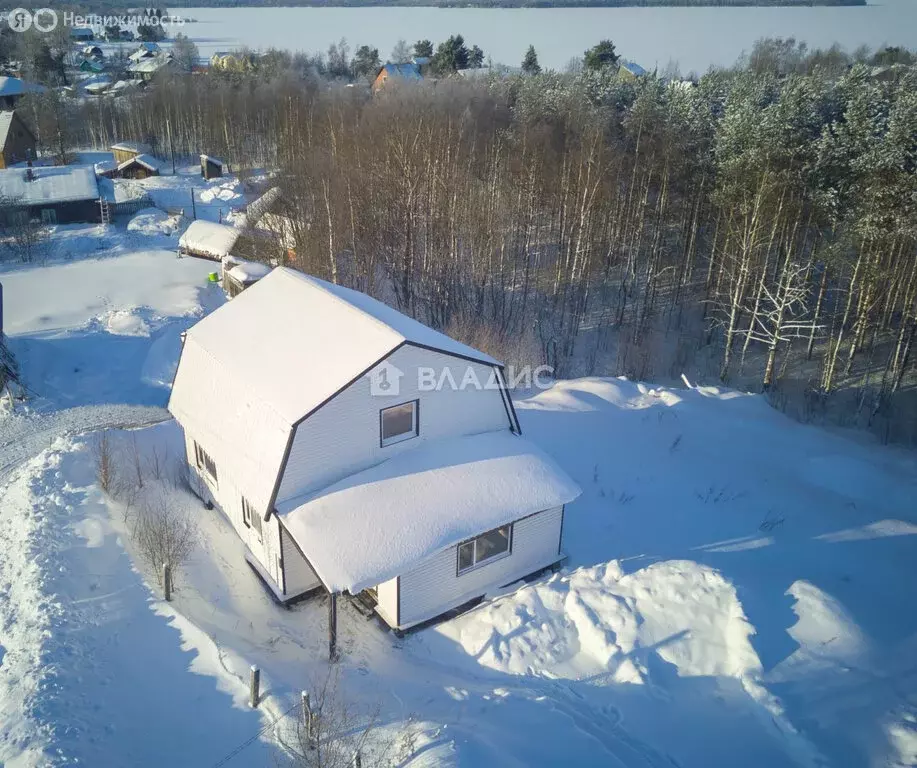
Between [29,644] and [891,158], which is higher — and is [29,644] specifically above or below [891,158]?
below

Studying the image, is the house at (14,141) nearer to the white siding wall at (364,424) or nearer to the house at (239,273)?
the house at (239,273)

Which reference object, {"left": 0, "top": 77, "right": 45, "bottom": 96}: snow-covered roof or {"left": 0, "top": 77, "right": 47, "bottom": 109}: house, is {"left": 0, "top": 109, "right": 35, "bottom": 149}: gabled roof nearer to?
{"left": 0, "top": 77, "right": 47, "bottom": 109}: house

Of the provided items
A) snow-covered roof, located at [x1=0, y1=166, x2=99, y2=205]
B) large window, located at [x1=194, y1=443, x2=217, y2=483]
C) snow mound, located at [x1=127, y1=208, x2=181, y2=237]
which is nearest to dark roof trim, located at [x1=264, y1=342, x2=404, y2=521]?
large window, located at [x1=194, y1=443, x2=217, y2=483]

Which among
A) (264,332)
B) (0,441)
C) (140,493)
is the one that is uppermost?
(264,332)

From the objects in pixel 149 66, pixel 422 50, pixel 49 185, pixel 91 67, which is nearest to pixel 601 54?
pixel 422 50

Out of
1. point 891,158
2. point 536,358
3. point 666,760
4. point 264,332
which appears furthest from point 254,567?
point 891,158

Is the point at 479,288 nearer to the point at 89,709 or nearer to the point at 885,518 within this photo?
the point at 885,518

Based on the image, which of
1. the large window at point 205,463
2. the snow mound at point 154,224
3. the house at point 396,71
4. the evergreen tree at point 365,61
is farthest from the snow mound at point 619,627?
the evergreen tree at point 365,61
